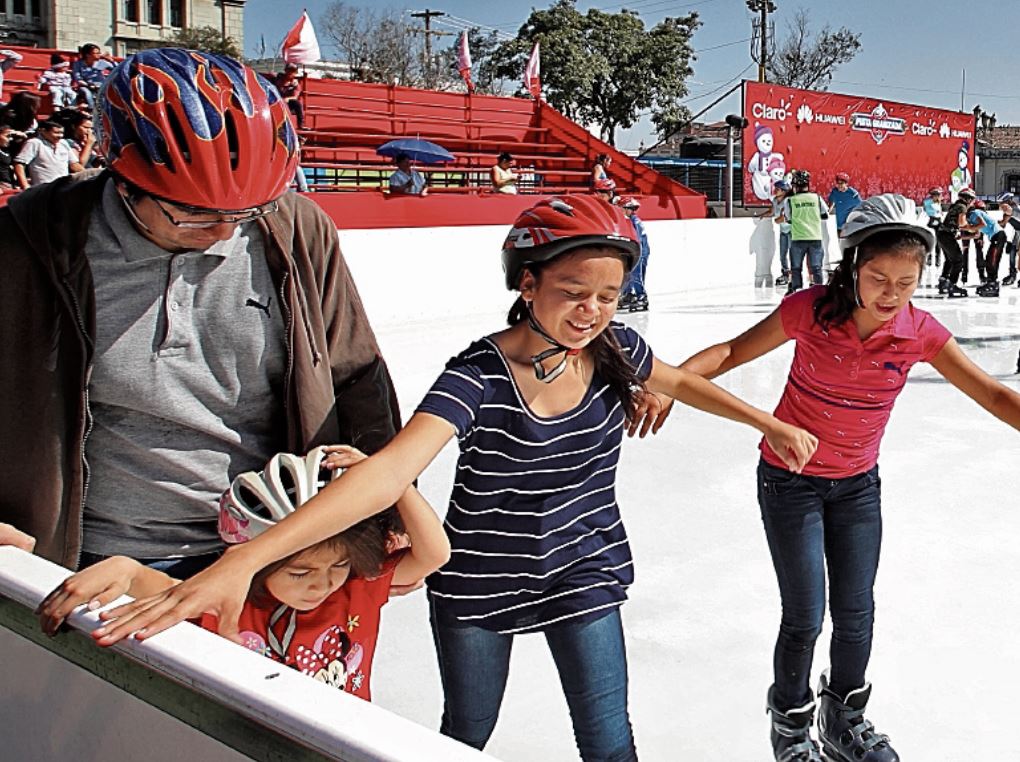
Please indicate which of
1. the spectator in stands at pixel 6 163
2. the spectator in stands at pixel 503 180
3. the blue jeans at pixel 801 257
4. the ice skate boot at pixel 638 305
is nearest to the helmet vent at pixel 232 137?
the spectator in stands at pixel 6 163

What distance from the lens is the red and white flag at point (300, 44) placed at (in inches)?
533

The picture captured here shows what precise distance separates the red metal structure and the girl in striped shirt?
10499 mm

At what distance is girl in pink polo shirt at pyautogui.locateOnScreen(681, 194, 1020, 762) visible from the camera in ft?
8.05

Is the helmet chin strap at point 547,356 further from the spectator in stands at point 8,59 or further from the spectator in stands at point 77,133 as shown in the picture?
the spectator in stands at point 8,59

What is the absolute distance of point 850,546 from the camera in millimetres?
2479

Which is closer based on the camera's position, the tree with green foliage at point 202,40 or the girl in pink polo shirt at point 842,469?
the girl in pink polo shirt at point 842,469

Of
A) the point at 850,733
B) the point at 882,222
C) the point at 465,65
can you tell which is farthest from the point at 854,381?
the point at 465,65

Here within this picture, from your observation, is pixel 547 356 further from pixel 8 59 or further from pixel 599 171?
pixel 599 171

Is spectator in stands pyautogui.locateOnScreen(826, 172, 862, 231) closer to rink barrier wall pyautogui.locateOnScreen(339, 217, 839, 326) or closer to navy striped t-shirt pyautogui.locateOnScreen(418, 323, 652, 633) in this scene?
rink barrier wall pyautogui.locateOnScreen(339, 217, 839, 326)

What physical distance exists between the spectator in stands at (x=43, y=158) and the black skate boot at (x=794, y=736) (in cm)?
692

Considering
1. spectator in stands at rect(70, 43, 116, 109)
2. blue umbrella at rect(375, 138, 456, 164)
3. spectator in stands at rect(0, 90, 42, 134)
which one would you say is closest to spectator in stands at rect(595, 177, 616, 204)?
blue umbrella at rect(375, 138, 456, 164)

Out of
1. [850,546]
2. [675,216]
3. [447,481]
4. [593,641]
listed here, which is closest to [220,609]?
[593,641]

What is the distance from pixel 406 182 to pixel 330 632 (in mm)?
11622

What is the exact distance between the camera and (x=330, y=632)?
1743mm
